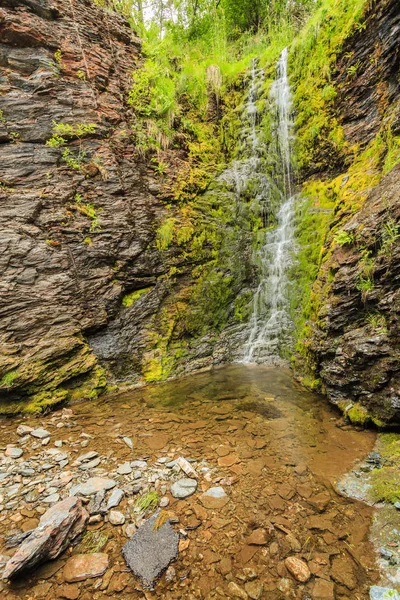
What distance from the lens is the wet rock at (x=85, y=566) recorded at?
2.04m

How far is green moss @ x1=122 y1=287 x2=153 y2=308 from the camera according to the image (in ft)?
21.2

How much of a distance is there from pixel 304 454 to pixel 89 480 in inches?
104

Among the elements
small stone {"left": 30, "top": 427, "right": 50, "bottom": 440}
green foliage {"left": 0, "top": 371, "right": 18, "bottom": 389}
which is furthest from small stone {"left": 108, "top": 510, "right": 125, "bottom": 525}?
green foliage {"left": 0, "top": 371, "right": 18, "bottom": 389}

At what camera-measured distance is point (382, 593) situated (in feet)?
6.15

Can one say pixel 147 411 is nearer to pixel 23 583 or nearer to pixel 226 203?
pixel 23 583

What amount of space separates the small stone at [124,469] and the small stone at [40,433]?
1.51m

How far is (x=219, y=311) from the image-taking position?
7496mm

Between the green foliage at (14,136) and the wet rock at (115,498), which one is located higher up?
the green foliage at (14,136)

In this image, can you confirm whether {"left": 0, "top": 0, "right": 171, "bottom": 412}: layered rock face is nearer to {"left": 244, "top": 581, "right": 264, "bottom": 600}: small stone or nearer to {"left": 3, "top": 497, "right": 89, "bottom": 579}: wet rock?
{"left": 3, "top": 497, "right": 89, "bottom": 579}: wet rock

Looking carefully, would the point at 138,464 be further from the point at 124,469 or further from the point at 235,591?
the point at 235,591

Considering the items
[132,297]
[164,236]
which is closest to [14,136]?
[164,236]

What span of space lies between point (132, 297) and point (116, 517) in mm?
4637

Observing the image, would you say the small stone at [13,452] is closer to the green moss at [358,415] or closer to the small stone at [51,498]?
the small stone at [51,498]

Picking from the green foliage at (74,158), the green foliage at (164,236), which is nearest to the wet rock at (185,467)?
the green foliage at (164,236)
